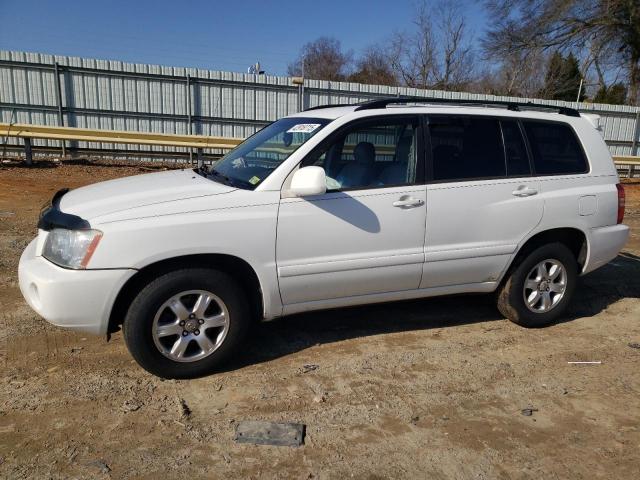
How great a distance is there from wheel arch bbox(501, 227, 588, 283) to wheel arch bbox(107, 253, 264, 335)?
7.24ft

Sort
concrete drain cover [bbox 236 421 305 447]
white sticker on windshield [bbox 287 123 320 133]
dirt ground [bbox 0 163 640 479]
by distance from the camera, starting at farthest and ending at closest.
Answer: white sticker on windshield [bbox 287 123 320 133] < concrete drain cover [bbox 236 421 305 447] < dirt ground [bbox 0 163 640 479]

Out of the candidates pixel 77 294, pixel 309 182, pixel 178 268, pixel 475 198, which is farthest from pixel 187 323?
pixel 475 198

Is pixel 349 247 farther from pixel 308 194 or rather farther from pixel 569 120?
pixel 569 120

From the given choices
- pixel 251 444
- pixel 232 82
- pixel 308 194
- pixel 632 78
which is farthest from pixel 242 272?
pixel 632 78

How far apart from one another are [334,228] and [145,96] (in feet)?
41.0

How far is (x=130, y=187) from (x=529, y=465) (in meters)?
3.08

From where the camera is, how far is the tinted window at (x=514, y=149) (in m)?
4.34

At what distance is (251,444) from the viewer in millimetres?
2848

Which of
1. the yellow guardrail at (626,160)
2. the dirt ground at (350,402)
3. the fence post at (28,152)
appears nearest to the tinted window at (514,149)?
the dirt ground at (350,402)

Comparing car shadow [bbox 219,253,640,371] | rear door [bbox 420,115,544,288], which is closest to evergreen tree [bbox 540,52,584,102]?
car shadow [bbox 219,253,640,371]

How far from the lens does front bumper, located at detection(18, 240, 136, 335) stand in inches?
122

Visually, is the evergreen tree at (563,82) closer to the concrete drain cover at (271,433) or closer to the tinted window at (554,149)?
the tinted window at (554,149)

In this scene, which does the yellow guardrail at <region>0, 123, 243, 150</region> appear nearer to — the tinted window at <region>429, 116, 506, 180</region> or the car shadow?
the car shadow

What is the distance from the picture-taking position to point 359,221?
12.2ft
